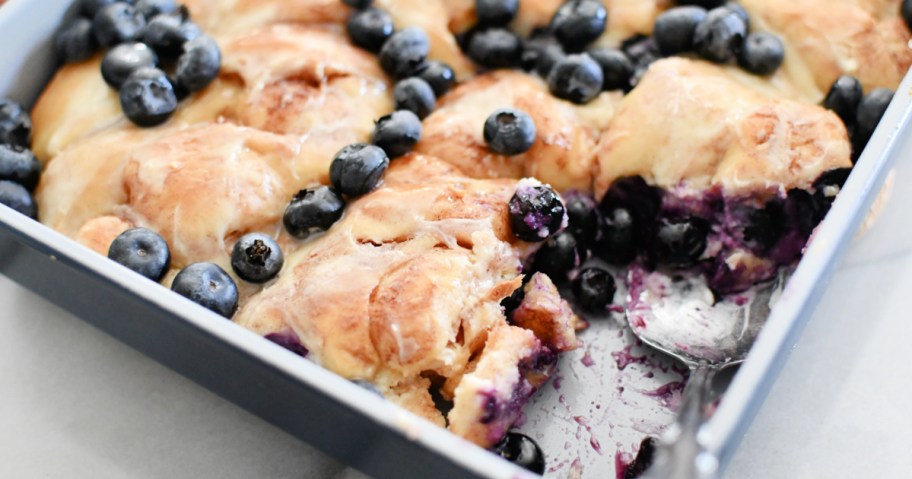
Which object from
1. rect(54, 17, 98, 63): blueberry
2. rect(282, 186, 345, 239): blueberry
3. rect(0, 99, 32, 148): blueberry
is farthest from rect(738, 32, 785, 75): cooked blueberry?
rect(0, 99, 32, 148): blueberry

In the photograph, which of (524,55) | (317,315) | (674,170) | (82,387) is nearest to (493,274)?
(317,315)

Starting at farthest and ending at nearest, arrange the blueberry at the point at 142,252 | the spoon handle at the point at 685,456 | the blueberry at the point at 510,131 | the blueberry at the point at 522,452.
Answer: the blueberry at the point at 510,131
the blueberry at the point at 142,252
the blueberry at the point at 522,452
the spoon handle at the point at 685,456

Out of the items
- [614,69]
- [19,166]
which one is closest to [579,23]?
[614,69]

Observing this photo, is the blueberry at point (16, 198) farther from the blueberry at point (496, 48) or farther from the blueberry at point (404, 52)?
the blueberry at point (496, 48)

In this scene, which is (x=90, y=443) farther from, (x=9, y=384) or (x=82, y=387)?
(x=9, y=384)

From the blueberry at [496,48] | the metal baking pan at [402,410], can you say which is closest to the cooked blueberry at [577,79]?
the blueberry at [496,48]

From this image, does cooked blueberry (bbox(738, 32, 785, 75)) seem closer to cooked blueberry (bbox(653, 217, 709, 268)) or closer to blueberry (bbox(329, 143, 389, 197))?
cooked blueberry (bbox(653, 217, 709, 268))

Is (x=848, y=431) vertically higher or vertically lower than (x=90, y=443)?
higher
